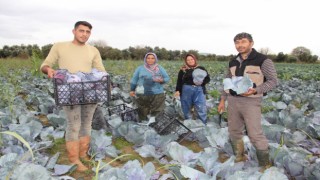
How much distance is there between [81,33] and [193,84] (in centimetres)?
246

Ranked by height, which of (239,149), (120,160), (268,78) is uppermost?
(268,78)

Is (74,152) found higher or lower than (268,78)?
lower

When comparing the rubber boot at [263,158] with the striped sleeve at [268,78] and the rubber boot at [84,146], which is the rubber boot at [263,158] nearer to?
the striped sleeve at [268,78]

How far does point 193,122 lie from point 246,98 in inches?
59.6

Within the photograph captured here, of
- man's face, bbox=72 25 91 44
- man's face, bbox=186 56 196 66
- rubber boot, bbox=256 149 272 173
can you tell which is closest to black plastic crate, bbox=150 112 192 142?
man's face, bbox=186 56 196 66

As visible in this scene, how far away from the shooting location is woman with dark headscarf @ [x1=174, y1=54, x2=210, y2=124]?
533cm

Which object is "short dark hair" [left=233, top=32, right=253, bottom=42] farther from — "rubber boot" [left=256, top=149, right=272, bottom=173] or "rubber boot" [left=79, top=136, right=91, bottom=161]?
"rubber boot" [left=79, top=136, right=91, bottom=161]

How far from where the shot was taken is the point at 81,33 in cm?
335

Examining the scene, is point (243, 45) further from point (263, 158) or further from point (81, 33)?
point (81, 33)

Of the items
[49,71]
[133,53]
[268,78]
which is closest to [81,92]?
[49,71]

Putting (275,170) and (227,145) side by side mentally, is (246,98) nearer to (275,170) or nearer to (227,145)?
(227,145)

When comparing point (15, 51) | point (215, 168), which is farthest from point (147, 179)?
point (15, 51)

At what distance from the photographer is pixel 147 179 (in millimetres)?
2559

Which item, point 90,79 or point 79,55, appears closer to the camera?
point 90,79
